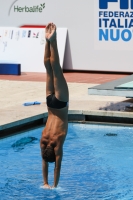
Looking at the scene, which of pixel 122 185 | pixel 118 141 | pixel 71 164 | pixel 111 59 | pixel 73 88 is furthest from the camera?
pixel 111 59

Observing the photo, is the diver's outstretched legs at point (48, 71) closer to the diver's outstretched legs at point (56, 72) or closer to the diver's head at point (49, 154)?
the diver's outstretched legs at point (56, 72)

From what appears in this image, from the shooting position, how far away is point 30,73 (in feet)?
49.4

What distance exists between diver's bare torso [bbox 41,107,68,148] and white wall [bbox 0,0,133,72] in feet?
28.6

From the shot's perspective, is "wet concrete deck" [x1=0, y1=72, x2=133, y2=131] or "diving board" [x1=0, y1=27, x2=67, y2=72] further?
"diving board" [x1=0, y1=27, x2=67, y2=72]

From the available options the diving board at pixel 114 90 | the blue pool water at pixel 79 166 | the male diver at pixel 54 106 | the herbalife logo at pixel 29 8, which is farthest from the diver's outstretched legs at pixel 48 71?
the herbalife logo at pixel 29 8

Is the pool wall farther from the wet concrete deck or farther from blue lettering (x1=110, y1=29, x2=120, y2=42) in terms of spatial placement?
blue lettering (x1=110, y1=29, x2=120, y2=42)

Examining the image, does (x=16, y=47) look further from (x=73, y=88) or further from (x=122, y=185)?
(x=122, y=185)

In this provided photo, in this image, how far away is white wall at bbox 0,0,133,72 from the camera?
47.9 ft

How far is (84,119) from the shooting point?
9422mm

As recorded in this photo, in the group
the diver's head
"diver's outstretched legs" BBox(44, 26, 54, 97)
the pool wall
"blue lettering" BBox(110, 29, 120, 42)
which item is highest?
"diver's outstretched legs" BBox(44, 26, 54, 97)

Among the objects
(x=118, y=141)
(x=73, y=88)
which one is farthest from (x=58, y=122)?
(x=73, y=88)

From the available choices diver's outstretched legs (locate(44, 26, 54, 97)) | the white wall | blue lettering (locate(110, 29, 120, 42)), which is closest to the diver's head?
diver's outstretched legs (locate(44, 26, 54, 97))

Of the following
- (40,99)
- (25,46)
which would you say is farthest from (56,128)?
(25,46)

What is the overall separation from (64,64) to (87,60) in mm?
673
